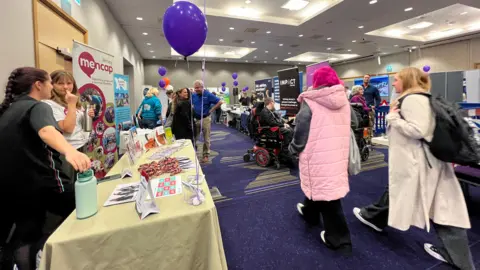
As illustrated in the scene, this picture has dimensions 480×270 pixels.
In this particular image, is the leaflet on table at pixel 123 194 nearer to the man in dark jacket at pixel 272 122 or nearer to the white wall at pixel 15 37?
the white wall at pixel 15 37

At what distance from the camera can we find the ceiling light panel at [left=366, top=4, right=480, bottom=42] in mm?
7326

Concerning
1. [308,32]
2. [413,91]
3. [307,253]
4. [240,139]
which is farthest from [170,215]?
[308,32]

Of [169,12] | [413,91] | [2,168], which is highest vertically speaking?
[169,12]

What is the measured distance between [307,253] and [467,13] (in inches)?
402

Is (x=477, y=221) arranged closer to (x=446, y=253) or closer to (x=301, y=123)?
(x=446, y=253)

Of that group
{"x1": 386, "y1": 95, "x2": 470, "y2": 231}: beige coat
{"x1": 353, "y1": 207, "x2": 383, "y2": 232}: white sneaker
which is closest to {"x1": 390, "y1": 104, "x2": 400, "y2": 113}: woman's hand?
{"x1": 386, "y1": 95, "x2": 470, "y2": 231}: beige coat

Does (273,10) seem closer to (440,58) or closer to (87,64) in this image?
(87,64)

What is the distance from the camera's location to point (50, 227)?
142cm

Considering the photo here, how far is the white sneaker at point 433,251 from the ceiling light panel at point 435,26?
8384mm

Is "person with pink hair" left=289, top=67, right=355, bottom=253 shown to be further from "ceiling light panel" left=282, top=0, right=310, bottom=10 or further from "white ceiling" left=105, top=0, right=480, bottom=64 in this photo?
"ceiling light panel" left=282, top=0, right=310, bottom=10

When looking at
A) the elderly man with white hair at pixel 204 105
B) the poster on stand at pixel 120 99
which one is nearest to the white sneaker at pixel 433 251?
the elderly man with white hair at pixel 204 105

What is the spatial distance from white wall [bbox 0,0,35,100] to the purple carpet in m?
2.31

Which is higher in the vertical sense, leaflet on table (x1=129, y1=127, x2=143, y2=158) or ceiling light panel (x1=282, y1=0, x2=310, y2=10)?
ceiling light panel (x1=282, y1=0, x2=310, y2=10)

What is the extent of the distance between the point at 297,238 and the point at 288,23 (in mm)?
7412
